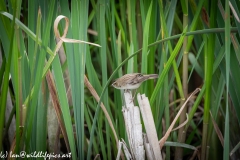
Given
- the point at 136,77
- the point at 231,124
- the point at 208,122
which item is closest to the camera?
the point at 136,77

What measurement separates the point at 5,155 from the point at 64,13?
560 millimetres

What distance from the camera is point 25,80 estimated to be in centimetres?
106

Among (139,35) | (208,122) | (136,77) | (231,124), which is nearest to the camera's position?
(136,77)

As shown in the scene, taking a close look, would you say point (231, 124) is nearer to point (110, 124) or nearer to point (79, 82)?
point (110, 124)

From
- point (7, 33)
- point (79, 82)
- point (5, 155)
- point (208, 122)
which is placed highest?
point (7, 33)

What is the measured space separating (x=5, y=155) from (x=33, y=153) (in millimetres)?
193

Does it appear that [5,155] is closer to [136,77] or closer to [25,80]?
[25,80]

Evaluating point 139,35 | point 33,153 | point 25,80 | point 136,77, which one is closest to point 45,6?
point 25,80

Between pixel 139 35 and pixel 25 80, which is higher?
pixel 139 35

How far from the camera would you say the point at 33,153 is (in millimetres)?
1085

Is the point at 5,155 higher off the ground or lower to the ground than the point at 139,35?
lower

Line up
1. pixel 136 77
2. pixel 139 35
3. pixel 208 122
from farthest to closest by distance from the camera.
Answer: pixel 139 35 < pixel 208 122 < pixel 136 77

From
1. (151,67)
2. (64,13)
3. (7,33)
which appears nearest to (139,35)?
(151,67)

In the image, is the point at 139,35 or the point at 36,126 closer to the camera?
the point at 36,126
